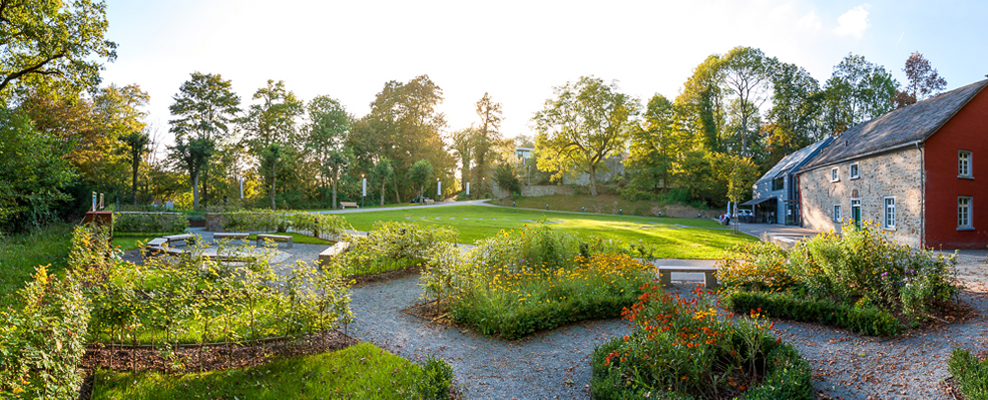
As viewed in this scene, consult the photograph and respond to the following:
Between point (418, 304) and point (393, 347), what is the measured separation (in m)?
1.84

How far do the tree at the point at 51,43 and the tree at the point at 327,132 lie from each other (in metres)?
22.6

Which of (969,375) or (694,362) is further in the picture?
(694,362)

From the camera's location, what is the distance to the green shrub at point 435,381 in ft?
12.1

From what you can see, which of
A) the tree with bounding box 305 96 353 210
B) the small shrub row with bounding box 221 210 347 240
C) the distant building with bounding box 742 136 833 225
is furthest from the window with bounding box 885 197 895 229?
the tree with bounding box 305 96 353 210

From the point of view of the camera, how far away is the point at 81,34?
13.0m

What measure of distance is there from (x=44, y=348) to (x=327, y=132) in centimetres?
3591

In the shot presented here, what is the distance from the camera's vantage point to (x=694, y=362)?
156 inches

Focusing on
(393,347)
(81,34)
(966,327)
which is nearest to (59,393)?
(393,347)

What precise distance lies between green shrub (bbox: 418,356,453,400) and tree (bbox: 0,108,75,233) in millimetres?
14840

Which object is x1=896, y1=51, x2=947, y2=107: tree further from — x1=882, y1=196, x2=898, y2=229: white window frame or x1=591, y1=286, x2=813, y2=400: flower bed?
x1=591, y1=286, x2=813, y2=400: flower bed

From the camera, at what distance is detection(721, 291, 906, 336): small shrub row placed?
536cm

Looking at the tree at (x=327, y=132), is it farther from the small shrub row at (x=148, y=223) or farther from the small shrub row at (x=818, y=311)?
the small shrub row at (x=818, y=311)

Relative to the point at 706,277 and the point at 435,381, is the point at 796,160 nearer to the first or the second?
the point at 706,277

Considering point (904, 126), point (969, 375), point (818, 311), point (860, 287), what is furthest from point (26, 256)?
point (904, 126)
